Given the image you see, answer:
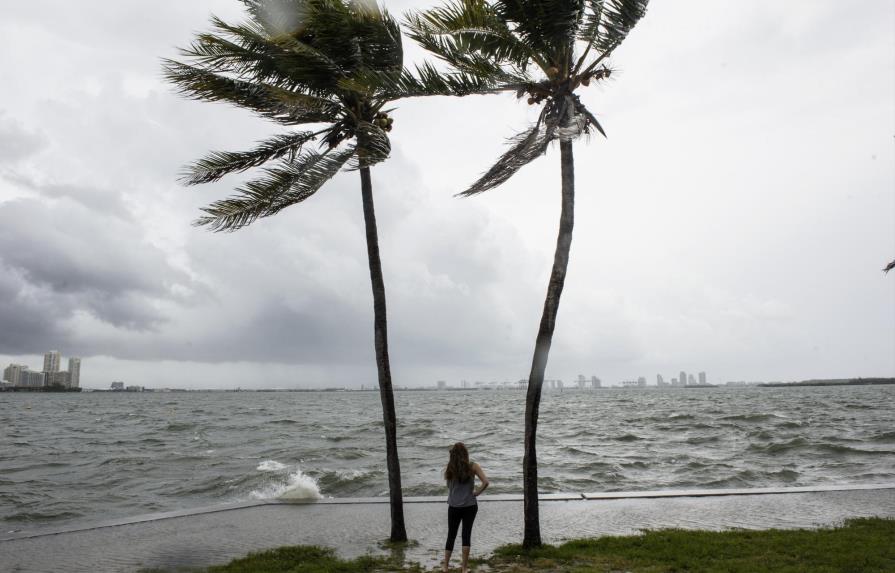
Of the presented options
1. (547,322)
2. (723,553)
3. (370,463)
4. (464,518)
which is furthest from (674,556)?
(370,463)

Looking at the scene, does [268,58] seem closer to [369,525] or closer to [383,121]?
[383,121]

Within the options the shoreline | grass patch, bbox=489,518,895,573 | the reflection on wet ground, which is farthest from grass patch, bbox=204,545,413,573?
the shoreline

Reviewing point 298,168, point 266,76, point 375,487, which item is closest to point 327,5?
point 266,76

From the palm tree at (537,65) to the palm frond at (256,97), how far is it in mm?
1460

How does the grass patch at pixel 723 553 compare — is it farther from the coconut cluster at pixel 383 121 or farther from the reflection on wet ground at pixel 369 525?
the coconut cluster at pixel 383 121

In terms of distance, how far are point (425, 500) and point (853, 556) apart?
8330 millimetres

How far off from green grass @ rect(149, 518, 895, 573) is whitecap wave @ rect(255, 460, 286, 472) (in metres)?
14.5

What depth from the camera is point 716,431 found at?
119ft

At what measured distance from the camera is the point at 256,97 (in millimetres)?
9320

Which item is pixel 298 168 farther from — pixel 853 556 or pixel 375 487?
pixel 375 487

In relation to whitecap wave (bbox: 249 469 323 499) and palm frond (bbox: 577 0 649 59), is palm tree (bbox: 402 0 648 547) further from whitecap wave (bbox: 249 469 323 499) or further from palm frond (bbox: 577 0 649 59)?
whitecap wave (bbox: 249 469 323 499)

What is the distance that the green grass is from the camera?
7629 millimetres

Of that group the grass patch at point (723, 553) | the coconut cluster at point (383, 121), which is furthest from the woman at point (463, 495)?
the coconut cluster at point (383, 121)

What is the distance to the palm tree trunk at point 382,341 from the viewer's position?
9.66 meters
